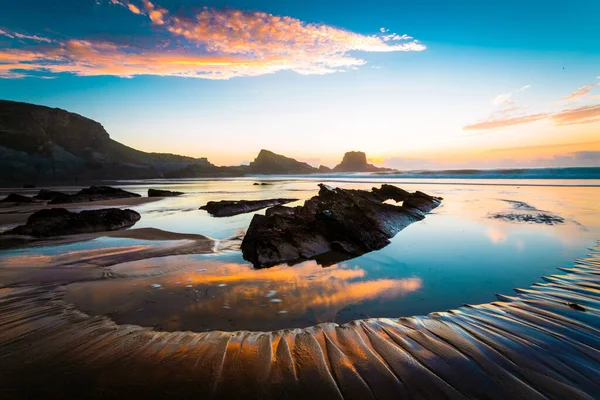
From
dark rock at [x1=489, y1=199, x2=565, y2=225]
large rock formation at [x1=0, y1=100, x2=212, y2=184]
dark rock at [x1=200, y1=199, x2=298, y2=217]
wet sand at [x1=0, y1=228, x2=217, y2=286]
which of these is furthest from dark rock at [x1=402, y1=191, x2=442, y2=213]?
large rock formation at [x1=0, y1=100, x2=212, y2=184]

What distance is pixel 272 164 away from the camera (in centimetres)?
16388

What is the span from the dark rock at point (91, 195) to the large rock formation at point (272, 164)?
131862 mm

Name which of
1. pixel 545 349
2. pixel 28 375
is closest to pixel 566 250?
pixel 545 349

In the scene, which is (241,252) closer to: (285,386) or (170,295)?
(170,295)

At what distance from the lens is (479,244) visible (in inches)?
302

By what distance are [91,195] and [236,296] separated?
2429 cm

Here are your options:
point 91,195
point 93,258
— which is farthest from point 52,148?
point 93,258

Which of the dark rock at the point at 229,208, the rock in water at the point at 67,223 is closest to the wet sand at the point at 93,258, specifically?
the rock in water at the point at 67,223

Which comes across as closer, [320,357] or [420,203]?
[320,357]

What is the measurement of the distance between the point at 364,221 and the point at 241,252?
12.9 feet

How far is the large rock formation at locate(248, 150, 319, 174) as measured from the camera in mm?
159875

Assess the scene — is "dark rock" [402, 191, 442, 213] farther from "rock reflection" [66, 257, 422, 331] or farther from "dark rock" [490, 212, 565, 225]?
"rock reflection" [66, 257, 422, 331]

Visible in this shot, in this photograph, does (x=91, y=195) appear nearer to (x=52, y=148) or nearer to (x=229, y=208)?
(x=229, y=208)

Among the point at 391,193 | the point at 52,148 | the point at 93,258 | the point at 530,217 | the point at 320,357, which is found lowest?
the point at 530,217
